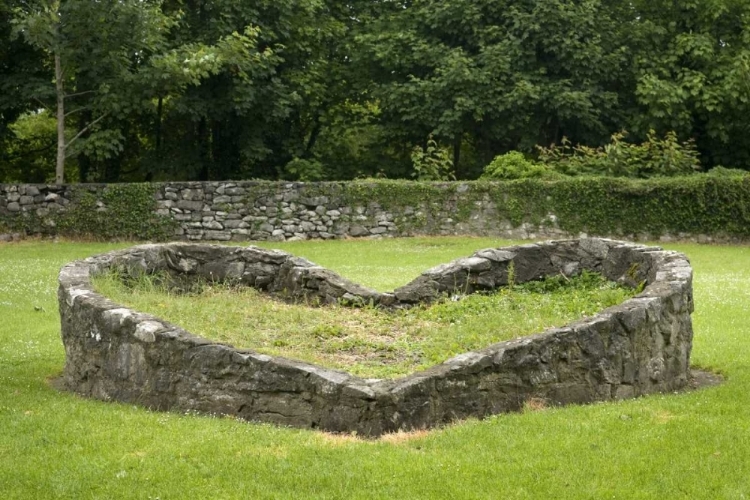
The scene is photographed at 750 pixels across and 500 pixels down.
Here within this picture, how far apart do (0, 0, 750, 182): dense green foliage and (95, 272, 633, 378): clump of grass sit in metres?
16.7

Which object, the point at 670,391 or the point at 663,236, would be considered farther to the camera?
the point at 663,236

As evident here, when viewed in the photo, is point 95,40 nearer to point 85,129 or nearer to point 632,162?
point 85,129

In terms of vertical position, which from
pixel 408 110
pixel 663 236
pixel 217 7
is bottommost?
pixel 663 236

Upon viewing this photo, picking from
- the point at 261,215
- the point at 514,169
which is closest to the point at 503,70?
the point at 514,169

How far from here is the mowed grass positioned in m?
6.31

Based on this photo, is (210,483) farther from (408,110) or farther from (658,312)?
(408,110)

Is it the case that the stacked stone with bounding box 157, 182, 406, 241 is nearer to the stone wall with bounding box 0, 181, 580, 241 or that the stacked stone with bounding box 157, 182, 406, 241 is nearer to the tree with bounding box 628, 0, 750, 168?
the stone wall with bounding box 0, 181, 580, 241

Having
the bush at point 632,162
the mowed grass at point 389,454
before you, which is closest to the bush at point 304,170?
the bush at point 632,162

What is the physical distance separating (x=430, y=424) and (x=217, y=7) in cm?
2671

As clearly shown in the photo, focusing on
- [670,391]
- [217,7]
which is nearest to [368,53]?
[217,7]

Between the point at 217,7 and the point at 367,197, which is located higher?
the point at 217,7

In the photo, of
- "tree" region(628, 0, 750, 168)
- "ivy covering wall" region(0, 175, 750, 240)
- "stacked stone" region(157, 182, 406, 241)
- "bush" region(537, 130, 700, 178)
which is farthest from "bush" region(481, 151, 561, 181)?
"tree" region(628, 0, 750, 168)

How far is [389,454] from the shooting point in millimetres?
6836

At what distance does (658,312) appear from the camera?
8.66m
